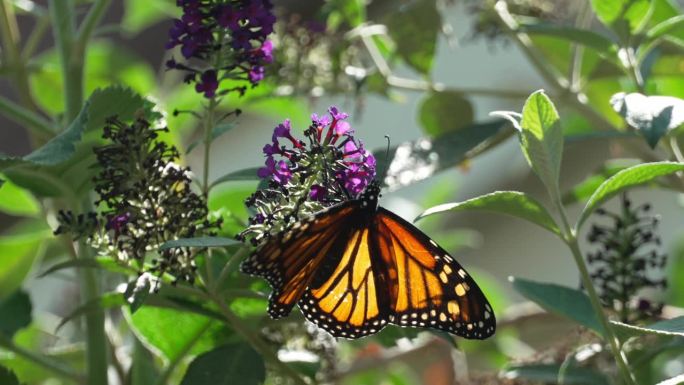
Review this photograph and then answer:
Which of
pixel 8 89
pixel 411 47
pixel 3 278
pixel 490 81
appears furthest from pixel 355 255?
pixel 490 81

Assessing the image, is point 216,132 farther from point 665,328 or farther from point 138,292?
point 665,328

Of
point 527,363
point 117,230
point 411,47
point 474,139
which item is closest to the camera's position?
point 117,230

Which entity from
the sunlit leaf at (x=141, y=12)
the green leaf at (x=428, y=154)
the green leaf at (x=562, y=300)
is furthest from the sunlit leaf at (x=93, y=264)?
the sunlit leaf at (x=141, y=12)

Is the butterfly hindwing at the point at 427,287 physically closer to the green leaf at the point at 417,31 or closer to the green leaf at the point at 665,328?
the green leaf at the point at 665,328

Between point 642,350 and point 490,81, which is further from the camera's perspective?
point 490,81

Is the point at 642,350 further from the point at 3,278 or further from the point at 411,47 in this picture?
the point at 3,278

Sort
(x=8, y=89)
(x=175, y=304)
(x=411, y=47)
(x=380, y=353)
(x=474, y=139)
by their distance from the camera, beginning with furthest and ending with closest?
(x=8, y=89) → (x=380, y=353) → (x=411, y=47) → (x=474, y=139) → (x=175, y=304)
